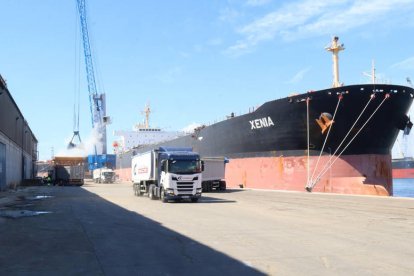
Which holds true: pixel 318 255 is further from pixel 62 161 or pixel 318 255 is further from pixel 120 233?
pixel 62 161

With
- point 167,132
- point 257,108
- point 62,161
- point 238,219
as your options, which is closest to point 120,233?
point 238,219

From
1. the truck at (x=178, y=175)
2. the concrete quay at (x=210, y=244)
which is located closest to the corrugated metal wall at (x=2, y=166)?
the truck at (x=178, y=175)

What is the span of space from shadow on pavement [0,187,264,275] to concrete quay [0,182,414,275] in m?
0.02

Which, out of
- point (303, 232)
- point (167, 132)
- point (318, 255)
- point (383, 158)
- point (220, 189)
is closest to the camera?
point (318, 255)

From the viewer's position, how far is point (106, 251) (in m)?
9.45

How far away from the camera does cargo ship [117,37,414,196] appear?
1228 inches

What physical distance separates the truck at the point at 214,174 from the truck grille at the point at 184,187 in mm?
12503

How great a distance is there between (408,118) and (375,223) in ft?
71.4

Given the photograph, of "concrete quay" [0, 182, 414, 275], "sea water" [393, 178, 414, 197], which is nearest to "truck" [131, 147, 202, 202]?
"concrete quay" [0, 182, 414, 275]

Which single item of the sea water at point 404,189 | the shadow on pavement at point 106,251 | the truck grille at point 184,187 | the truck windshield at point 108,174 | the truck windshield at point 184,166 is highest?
the truck windshield at point 184,166

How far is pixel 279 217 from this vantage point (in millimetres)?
15914

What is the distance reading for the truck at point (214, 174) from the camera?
36.5m

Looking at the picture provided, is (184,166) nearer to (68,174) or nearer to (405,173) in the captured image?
(68,174)

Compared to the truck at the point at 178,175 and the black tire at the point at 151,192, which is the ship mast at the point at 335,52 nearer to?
the truck at the point at 178,175
